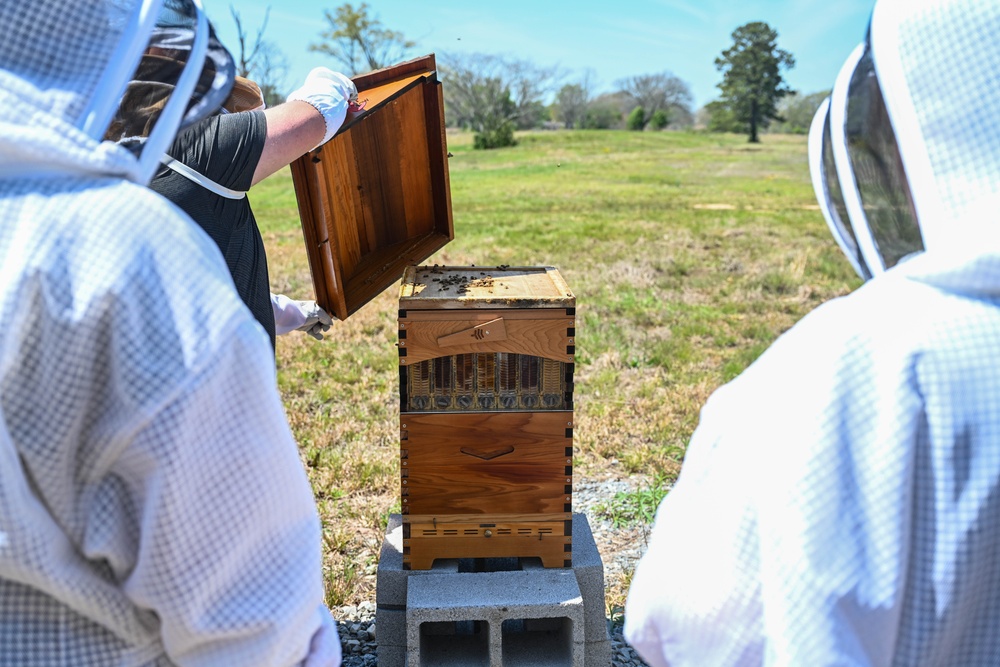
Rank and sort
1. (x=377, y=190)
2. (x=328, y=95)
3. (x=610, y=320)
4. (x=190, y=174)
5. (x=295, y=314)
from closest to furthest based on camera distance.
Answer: (x=190, y=174)
(x=328, y=95)
(x=295, y=314)
(x=377, y=190)
(x=610, y=320)

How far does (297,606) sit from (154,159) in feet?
1.99

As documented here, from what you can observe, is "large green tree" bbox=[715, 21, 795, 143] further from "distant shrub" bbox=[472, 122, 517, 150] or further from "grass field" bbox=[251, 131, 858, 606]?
"grass field" bbox=[251, 131, 858, 606]

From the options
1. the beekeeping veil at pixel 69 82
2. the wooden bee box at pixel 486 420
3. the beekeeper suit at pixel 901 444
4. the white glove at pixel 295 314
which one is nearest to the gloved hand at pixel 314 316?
the white glove at pixel 295 314

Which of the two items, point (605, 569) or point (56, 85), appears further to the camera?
point (605, 569)

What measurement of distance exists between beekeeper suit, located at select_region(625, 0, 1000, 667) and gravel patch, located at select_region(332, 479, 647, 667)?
5.81 feet

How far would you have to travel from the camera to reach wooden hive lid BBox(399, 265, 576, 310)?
7.67 feet

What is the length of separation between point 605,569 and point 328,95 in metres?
2.04

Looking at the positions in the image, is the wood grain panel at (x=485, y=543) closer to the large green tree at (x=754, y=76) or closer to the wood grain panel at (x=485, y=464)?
the wood grain panel at (x=485, y=464)

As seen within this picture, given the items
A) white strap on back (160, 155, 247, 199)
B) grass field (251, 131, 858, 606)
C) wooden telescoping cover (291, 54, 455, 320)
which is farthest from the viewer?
grass field (251, 131, 858, 606)

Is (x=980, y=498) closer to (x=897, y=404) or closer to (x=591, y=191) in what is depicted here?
(x=897, y=404)

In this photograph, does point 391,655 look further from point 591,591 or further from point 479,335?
point 479,335

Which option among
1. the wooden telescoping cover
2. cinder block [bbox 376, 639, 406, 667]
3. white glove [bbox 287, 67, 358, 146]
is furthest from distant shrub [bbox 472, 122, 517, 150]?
cinder block [bbox 376, 639, 406, 667]

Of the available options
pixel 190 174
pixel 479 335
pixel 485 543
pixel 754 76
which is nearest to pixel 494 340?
pixel 479 335

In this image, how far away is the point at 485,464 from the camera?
247 centimetres
